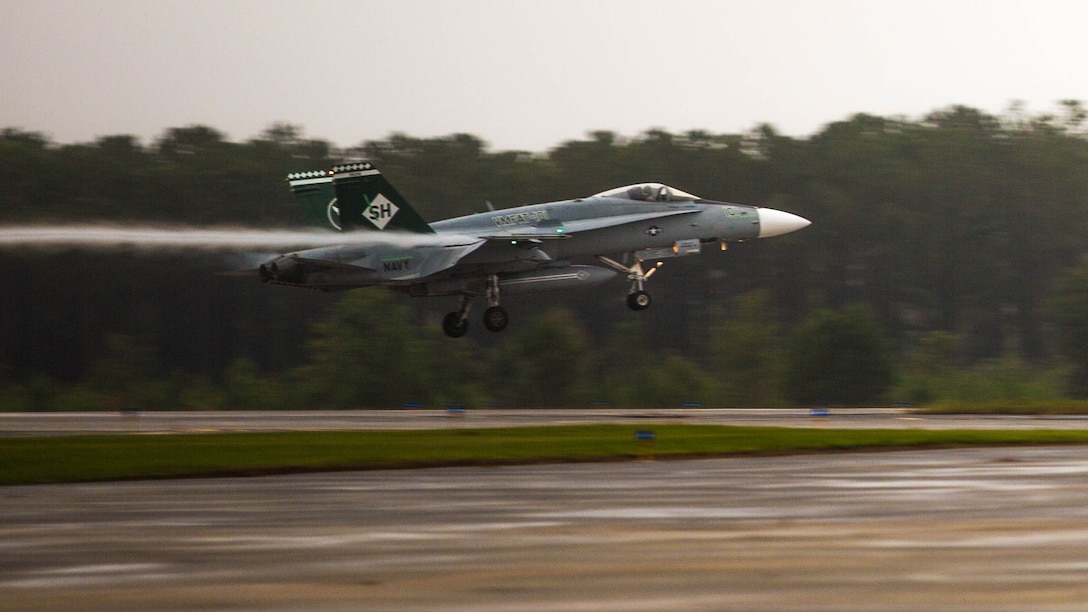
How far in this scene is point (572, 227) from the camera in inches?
1609

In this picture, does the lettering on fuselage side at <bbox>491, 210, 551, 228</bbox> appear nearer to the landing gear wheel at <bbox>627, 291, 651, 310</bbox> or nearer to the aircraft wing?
the aircraft wing

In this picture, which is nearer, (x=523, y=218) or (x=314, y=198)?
(x=523, y=218)

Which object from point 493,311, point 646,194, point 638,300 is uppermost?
point 646,194

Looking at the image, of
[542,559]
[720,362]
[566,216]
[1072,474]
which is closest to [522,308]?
[720,362]

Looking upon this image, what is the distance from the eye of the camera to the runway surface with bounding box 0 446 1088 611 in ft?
32.3

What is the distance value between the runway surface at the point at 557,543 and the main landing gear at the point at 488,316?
21931 millimetres

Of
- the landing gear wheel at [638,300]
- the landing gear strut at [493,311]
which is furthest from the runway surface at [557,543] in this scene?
the landing gear wheel at [638,300]

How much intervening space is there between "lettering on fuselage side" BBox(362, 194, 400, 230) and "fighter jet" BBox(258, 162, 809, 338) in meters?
0.03

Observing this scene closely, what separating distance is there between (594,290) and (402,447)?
69.7 metres

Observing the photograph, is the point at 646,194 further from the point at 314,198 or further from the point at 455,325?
the point at 314,198

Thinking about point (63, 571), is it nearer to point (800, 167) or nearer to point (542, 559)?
point (542, 559)

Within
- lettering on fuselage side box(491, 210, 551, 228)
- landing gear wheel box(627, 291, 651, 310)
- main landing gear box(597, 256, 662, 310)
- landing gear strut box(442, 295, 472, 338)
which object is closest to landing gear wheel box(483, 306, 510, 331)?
landing gear strut box(442, 295, 472, 338)

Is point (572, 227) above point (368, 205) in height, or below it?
below

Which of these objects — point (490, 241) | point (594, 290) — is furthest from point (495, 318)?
point (594, 290)
